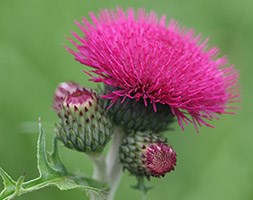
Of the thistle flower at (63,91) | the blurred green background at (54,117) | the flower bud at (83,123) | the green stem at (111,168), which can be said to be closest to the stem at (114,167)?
the green stem at (111,168)

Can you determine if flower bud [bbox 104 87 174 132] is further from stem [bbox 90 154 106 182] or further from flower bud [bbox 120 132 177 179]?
stem [bbox 90 154 106 182]

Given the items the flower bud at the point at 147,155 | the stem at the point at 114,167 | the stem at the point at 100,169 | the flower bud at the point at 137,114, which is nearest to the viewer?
the flower bud at the point at 147,155

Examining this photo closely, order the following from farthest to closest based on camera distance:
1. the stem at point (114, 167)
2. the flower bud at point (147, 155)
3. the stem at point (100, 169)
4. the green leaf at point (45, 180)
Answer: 1. the stem at point (114, 167)
2. the stem at point (100, 169)
3. the flower bud at point (147, 155)
4. the green leaf at point (45, 180)

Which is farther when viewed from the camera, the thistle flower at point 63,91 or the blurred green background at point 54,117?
the blurred green background at point 54,117

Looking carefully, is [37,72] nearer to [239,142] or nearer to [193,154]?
[193,154]

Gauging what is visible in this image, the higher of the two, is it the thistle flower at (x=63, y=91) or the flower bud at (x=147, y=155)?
the thistle flower at (x=63, y=91)

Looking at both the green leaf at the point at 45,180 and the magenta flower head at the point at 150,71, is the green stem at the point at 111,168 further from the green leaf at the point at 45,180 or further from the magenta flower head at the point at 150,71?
the magenta flower head at the point at 150,71

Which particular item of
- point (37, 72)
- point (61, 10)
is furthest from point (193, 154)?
point (61, 10)
